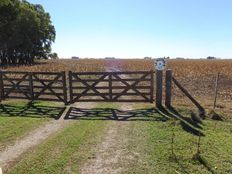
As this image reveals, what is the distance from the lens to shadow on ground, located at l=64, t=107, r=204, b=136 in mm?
11172

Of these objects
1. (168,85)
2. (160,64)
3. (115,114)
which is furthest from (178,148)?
(160,64)

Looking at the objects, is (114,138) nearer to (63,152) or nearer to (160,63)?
(63,152)

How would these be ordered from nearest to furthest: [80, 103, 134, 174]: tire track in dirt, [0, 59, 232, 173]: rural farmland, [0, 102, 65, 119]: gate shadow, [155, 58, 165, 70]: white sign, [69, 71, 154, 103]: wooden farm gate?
1. [80, 103, 134, 174]: tire track in dirt
2. [0, 59, 232, 173]: rural farmland
3. [0, 102, 65, 119]: gate shadow
4. [155, 58, 165, 70]: white sign
5. [69, 71, 154, 103]: wooden farm gate

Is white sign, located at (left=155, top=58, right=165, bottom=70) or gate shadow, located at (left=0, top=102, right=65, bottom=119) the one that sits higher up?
white sign, located at (left=155, top=58, right=165, bottom=70)

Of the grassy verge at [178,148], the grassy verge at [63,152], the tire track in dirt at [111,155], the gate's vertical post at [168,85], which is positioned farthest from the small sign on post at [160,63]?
the grassy verge at [63,152]

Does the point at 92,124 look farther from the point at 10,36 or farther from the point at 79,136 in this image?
the point at 10,36

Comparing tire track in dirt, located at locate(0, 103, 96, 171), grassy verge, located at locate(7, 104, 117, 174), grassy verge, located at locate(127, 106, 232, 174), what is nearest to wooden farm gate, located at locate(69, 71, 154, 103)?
tire track in dirt, located at locate(0, 103, 96, 171)

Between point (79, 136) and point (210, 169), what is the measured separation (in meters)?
3.92

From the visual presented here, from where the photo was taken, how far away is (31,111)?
13070mm

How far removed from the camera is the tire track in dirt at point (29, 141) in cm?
724

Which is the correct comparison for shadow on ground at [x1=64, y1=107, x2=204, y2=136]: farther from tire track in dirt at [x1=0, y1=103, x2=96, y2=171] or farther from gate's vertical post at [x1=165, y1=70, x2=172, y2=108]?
tire track in dirt at [x1=0, y1=103, x2=96, y2=171]

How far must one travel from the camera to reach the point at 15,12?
45.8m

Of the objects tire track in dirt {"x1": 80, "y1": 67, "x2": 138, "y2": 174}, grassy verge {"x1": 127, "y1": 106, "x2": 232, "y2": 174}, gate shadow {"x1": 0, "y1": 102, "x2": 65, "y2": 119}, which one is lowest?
gate shadow {"x1": 0, "y1": 102, "x2": 65, "y2": 119}

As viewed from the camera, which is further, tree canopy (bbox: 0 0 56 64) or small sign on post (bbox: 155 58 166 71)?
tree canopy (bbox: 0 0 56 64)
